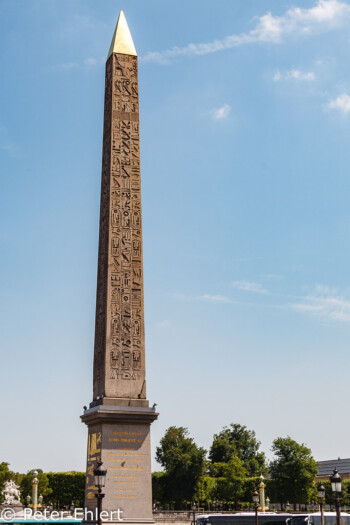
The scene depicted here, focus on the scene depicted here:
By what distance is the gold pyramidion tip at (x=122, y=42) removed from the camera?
1022 inches

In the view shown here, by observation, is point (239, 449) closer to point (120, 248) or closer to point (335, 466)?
point (335, 466)

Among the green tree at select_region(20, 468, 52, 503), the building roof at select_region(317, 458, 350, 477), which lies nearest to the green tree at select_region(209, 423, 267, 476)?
the building roof at select_region(317, 458, 350, 477)

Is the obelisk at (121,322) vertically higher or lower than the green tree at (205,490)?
higher

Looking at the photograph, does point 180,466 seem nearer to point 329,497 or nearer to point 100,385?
point 329,497

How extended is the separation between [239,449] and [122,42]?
69.0 meters

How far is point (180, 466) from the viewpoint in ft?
211

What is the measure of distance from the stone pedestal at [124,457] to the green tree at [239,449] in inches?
2454

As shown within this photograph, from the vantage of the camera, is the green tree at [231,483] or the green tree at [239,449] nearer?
the green tree at [231,483]

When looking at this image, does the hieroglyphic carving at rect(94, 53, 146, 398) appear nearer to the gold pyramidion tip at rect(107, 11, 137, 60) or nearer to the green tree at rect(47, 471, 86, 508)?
the gold pyramidion tip at rect(107, 11, 137, 60)

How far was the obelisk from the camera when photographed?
21.1m

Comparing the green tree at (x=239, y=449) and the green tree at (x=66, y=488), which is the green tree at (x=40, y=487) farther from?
the green tree at (x=239, y=449)

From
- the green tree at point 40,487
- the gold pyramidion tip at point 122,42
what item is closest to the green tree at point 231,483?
the green tree at point 40,487

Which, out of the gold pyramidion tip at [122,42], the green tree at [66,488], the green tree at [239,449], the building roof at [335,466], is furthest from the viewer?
the building roof at [335,466]

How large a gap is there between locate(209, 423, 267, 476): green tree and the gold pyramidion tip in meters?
62.8
